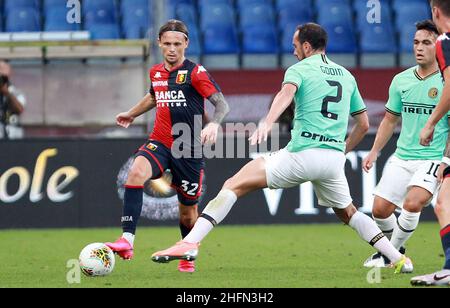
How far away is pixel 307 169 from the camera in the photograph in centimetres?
802

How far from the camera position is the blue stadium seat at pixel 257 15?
19172 mm

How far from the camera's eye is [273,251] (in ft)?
36.3

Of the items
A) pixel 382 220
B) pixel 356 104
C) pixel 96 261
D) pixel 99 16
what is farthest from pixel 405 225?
pixel 99 16

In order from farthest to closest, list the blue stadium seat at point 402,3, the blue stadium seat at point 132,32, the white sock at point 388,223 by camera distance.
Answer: the blue stadium seat at point 402,3 < the blue stadium seat at point 132,32 < the white sock at point 388,223

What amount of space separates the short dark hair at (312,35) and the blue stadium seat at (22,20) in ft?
Result: 36.5

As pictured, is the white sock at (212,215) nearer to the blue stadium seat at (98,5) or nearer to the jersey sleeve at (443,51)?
the jersey sleeve at (443,51)

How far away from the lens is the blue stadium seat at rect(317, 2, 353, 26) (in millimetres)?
19094

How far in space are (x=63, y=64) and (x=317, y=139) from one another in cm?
863

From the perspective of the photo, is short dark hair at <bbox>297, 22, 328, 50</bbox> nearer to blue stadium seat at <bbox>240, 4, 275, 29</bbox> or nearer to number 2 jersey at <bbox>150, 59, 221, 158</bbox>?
number 2 jersey at <bbox>150, 59, 221, 158</bbox>

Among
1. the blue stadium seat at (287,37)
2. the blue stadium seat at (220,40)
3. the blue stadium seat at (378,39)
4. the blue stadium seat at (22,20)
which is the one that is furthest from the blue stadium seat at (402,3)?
the blue stadium seat at (22,20)

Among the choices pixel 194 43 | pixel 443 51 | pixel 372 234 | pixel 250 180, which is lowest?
pixel 372 234

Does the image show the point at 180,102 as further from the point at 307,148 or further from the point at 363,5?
the point at 363,5

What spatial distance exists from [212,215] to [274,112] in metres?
0.99

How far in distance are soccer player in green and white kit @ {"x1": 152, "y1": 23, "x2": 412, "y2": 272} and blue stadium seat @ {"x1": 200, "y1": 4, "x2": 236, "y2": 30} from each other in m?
10.9
